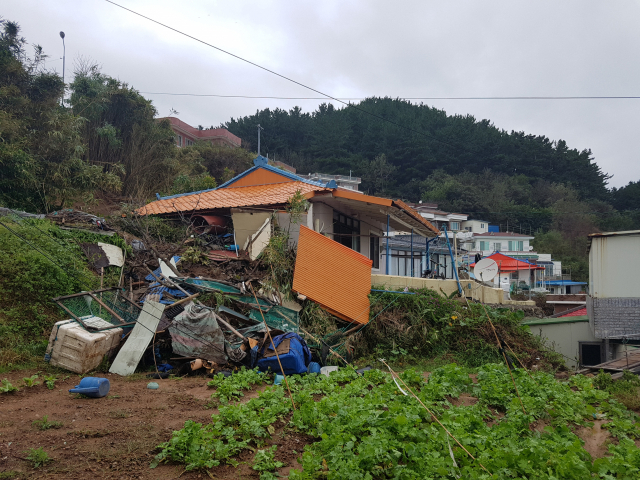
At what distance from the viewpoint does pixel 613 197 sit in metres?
57.6

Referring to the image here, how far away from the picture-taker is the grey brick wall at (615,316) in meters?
13.6

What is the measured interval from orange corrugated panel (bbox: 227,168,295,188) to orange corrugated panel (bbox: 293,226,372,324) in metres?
5.20

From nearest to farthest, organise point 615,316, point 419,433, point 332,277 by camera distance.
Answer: point 419,433
point 332,277
point 615,316

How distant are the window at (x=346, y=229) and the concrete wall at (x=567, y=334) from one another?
6.93m

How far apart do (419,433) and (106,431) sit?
11.5ft

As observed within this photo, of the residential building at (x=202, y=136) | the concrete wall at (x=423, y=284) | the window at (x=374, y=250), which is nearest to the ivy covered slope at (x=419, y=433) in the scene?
the concrete wall at (x=423, y=284)

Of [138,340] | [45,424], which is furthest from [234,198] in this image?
[45,424]

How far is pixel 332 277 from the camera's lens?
38.1ft

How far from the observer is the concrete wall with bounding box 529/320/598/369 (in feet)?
51.4

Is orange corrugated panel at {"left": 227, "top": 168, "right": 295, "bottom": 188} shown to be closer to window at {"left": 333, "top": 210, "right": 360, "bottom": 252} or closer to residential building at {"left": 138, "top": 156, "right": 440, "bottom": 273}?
residential building at {"left": 138, "top": 156, "right": 440, "bottom": 273}

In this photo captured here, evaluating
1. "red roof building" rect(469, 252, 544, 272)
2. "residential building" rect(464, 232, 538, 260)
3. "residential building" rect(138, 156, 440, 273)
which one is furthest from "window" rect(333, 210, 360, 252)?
"residential building" rect(464, 232, 538, 260)

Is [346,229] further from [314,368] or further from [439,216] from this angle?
[439,216]

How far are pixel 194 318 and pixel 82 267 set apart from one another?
11.6 ft

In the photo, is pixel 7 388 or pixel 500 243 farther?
pixel 500 243
